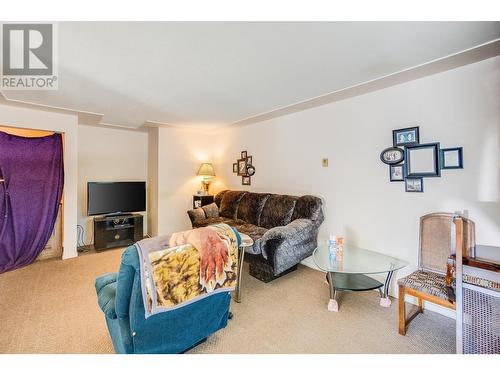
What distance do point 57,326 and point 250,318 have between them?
5.54 feet

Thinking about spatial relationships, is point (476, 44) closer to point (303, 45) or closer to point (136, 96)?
point (303, 45)

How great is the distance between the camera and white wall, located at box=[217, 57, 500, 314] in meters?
2.06

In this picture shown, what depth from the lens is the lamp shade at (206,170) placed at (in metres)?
5.09

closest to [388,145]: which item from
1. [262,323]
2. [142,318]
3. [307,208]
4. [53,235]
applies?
[307,208]

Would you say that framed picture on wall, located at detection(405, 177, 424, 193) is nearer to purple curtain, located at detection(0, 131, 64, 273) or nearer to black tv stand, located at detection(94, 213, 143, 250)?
black tv stand, located at detection(94, 213, 143, 250)

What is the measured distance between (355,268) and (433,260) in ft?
2.44

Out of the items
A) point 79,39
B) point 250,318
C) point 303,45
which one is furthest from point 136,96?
point 250,318

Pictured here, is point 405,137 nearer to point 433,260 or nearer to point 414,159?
point 414,159

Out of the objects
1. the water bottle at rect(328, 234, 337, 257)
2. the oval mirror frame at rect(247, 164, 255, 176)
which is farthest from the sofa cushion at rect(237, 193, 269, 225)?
the water bottle at rect(328, 234, 337, 257)

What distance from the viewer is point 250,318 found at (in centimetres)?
217

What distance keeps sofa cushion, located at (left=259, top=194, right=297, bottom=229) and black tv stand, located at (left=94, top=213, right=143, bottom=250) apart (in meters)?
2.53

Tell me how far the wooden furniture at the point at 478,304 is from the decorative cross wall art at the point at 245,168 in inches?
134

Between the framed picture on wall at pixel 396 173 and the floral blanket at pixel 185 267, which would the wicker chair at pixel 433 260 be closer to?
the framed picture on wall at pixel 396 173
